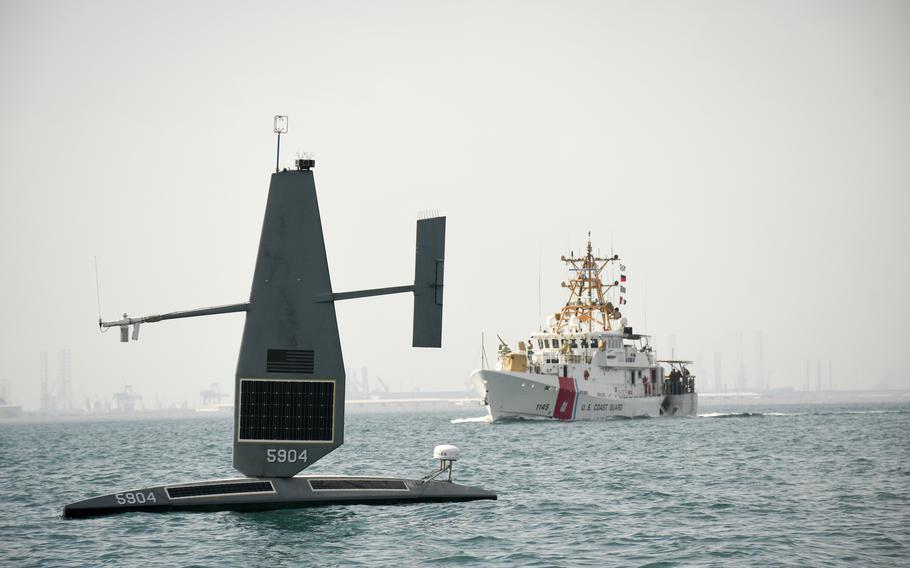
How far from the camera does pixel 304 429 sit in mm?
24422

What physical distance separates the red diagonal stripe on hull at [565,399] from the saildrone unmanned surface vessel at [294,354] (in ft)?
163

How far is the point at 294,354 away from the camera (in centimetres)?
2436

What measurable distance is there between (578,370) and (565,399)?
9.27ft

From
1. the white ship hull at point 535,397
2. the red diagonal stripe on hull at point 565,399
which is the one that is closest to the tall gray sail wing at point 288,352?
the white ship hull at point 535,397

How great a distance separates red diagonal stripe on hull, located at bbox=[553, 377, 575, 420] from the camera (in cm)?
7400

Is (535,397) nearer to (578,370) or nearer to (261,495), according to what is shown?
(578,370)

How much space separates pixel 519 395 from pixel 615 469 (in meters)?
35.5

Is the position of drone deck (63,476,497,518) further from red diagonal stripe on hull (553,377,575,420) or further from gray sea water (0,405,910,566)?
red diagonal stripe on hull (553,377,575,420)

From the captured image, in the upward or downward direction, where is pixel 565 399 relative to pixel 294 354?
downward

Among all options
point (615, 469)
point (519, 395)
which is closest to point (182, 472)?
point (615, 469)

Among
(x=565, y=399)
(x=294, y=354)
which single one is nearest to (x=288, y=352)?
(x=294, y=354)

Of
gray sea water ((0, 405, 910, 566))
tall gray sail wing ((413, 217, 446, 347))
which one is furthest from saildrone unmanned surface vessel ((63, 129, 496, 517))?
gray sea water ((0, 405, 910, 566))

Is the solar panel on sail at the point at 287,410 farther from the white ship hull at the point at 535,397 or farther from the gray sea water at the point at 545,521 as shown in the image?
the white ship hull at the point at 535,397

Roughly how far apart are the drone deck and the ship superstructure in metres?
47.7
